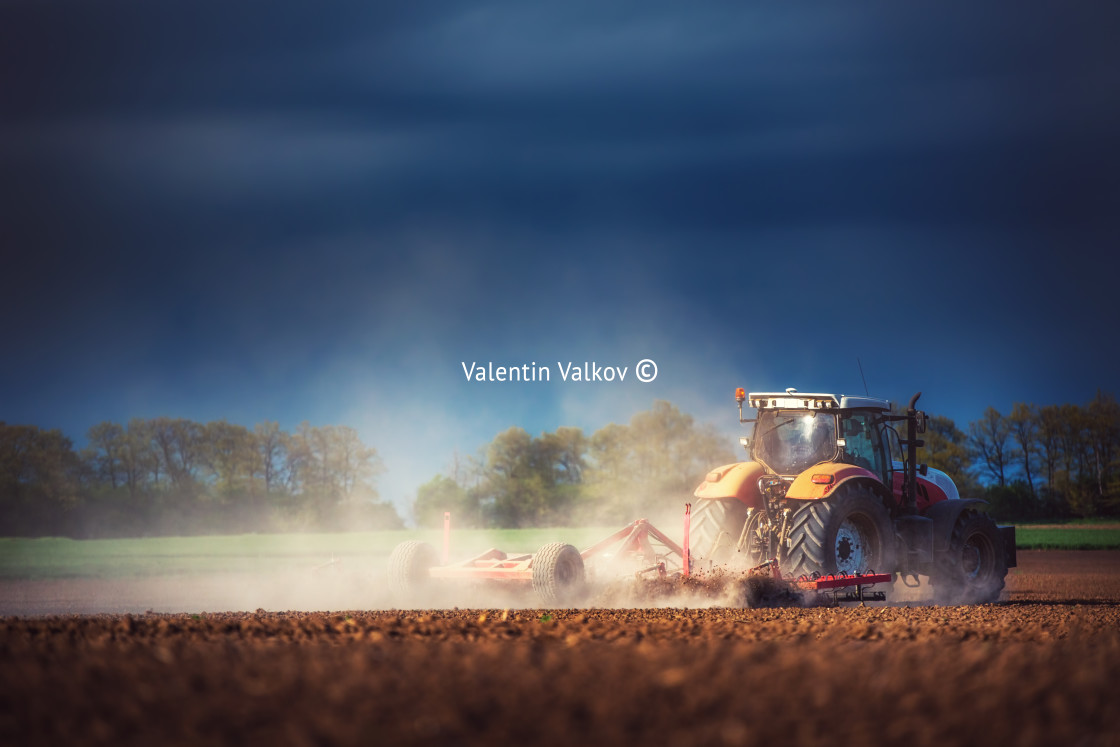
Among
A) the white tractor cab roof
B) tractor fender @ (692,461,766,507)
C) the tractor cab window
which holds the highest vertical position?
the white tractor cab roof

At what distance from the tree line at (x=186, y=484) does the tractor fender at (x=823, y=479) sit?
3101 cm

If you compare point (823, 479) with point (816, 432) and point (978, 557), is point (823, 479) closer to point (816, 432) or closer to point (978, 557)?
point (816, 432)

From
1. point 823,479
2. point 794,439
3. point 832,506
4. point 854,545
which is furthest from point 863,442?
point 832,506

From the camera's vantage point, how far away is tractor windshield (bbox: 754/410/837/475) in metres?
11.0

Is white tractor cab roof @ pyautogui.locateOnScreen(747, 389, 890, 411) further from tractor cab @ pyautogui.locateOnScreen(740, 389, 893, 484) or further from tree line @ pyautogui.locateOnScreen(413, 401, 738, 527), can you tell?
tree line @ pyautogui.locateOnScreen(413, 401, 738, 527)

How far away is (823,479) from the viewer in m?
10.1

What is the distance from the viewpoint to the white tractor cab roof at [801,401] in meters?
10.7

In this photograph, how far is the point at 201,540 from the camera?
3553 centimetres

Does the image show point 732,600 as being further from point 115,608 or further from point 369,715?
point 115,608

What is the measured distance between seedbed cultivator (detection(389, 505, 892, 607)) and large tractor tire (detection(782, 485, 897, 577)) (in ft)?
0.72

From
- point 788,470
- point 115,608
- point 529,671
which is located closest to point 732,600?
point 788,470

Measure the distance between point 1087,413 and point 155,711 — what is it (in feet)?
152

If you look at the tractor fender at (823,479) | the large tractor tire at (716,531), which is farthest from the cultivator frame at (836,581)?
the tractor fender at (823,479)

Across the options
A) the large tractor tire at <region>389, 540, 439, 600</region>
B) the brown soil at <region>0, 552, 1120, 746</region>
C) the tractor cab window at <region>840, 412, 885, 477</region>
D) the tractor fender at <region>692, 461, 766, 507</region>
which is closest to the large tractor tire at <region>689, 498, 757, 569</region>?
the tractor fender at <region>692, 461, 766, 507</region>
